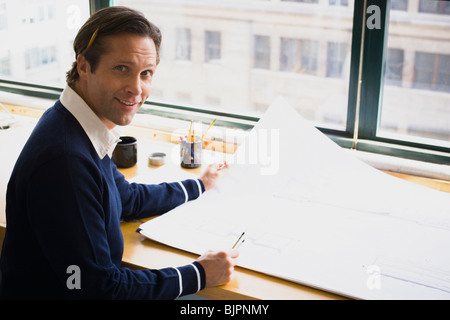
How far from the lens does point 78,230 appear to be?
113 centimetres

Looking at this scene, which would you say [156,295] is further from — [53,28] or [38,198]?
[53,28]

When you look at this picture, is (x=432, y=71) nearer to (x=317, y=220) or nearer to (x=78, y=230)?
(x=317, y=220)

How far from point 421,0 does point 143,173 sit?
3.51ft

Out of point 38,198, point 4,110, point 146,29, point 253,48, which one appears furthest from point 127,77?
point 4,110

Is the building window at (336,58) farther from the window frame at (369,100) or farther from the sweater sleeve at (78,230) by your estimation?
the sweater sleeve at (78,230)

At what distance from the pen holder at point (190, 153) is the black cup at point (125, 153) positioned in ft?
0.55

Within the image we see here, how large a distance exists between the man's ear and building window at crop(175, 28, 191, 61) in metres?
1.04

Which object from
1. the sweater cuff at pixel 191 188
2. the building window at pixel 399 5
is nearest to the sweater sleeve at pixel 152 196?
the sweater cuff at pixel 191 188

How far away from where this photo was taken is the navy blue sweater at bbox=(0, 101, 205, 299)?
113 centimetres

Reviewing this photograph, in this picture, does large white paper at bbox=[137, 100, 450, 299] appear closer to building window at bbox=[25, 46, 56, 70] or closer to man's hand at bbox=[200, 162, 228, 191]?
man's hand at bbox=[200, 162, 228, 191]

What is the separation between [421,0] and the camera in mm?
1784

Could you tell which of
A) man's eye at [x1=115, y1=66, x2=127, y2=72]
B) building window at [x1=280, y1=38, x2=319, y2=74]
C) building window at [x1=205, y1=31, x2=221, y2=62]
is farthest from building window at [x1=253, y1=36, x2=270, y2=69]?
man's eye at [x1=115, y1=66, x2=127, y2=72]

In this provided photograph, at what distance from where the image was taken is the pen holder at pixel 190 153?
73.7 inches

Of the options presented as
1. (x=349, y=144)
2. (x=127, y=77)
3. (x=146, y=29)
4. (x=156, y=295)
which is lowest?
(x=156, y=295)
